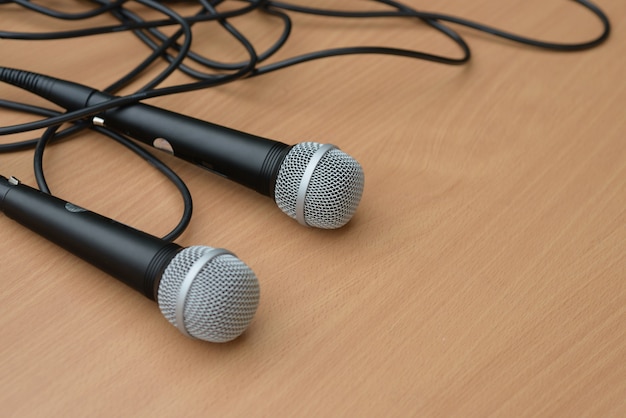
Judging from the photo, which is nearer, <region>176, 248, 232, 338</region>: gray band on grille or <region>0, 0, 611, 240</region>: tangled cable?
Result: <region>176, 248, 232, 338</region>: gray band on grille

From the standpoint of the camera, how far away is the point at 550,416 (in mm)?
386

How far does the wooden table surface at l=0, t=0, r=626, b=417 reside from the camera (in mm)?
397

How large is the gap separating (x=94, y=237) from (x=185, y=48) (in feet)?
0.70

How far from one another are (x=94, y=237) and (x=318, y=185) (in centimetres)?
15

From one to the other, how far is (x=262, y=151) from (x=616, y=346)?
0.26m

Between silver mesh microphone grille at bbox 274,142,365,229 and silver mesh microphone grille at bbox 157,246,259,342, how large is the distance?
2.9 inches

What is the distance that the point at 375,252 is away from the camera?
0.47 metres

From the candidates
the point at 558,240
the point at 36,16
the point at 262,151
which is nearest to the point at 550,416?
the point at 558,240

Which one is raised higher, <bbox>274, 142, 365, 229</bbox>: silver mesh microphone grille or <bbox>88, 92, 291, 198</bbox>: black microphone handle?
<bbox>274, 142, 365, 229</bbox>: silver mesh microphone grille

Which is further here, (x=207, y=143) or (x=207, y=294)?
(x=207, y=143)

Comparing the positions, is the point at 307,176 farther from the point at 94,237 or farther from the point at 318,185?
the point at 94,237

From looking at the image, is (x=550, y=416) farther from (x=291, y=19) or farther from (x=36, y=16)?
(x=36, y=16)

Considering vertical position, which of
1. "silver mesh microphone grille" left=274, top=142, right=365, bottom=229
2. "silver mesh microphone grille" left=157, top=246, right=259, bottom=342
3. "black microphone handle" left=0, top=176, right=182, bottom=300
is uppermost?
"silver mesh microphone grille" left=274, top=142, right=365, bottom=229

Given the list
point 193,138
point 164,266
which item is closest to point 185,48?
point 193,138
